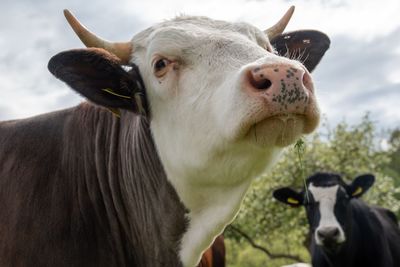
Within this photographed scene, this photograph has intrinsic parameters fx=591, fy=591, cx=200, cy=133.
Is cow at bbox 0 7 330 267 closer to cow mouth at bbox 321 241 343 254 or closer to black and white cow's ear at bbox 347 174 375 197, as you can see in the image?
cow mouth at bbox 321 241 343 254

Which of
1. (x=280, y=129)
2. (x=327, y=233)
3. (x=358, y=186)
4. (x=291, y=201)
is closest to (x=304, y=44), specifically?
(x=280, y=129)

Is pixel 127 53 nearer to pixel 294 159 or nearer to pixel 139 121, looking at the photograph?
pixel 139 121

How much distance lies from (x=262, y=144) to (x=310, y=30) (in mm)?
1934

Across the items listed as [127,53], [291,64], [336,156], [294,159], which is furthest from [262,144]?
[336,156]

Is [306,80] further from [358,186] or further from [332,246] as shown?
[358,186]

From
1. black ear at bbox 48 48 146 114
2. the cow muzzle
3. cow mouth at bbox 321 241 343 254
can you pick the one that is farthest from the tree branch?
the cow muzzle

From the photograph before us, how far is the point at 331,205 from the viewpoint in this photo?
10516 millimetres

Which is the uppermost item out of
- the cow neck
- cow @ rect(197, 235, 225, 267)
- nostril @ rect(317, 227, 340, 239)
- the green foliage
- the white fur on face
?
the white fur on face

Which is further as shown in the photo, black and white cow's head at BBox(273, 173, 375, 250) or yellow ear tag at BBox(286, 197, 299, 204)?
yellow ear tag at BBox(286, 197, 299, 204)

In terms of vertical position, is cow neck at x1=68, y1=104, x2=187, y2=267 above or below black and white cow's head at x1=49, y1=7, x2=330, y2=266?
below

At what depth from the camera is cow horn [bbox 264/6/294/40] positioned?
5.14m

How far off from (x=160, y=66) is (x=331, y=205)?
7199 mm

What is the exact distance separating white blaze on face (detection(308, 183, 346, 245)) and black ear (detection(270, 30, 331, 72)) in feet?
18.0

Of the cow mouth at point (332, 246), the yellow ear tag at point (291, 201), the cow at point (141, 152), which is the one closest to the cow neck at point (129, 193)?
the cow at point (141, 152)
